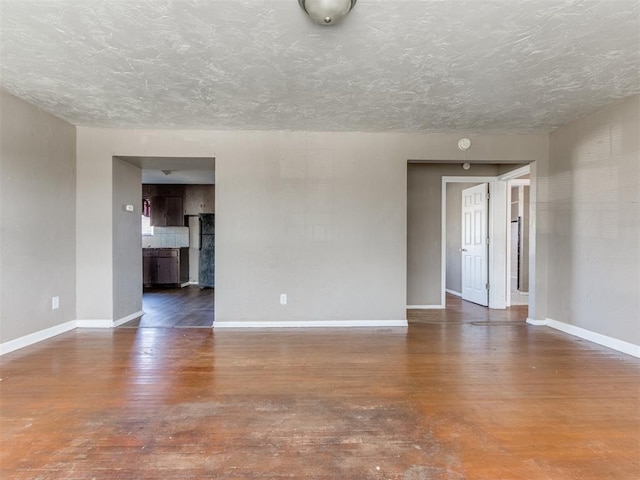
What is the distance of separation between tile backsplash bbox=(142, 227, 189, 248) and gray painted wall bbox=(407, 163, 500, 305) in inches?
222

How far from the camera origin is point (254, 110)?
10.9ft

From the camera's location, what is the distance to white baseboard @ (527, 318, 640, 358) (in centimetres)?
303

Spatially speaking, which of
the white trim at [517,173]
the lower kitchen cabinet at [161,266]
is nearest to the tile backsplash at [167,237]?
the lower kitchen cabinet at [161,266]

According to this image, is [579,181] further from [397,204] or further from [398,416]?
[398,416]

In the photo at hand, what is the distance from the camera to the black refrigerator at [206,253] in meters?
7.61

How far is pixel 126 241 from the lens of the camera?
14.1 feet

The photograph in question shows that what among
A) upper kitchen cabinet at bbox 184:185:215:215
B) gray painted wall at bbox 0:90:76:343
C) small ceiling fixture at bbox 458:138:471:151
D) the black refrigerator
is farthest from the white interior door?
gray painted wall at bbox 0:90:76:343

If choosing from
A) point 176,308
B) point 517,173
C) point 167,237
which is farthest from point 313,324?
point 167,237

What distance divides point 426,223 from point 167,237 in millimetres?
6259

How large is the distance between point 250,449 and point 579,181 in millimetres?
4329

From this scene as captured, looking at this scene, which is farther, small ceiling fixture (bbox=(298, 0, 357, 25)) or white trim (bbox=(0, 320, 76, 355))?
white trim (bbox=(0, 320, 76, 355))

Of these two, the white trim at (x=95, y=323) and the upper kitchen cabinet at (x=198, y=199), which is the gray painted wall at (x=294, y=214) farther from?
the upper kitchen cabinet at (x=198, y=199)

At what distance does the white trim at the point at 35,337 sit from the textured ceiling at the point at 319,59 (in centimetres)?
239

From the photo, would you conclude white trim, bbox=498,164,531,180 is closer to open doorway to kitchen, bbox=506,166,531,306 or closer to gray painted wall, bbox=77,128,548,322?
gray painted wall, bbox=77,128,548,322
